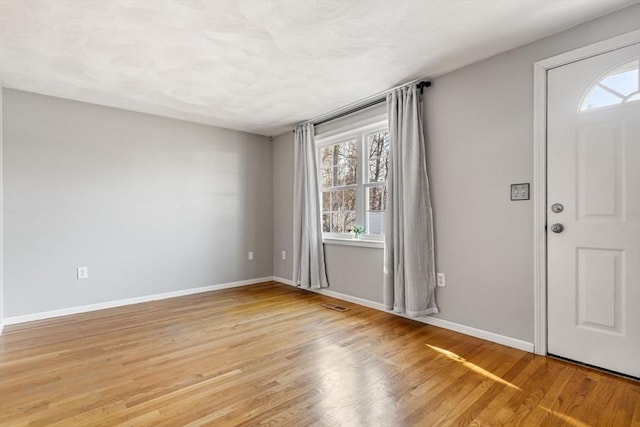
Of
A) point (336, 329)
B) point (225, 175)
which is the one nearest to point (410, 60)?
point (336, 329)

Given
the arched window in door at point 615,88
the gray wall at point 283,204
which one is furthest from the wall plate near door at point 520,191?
the gray wall at point 283,204

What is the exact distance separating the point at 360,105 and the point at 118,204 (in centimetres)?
312

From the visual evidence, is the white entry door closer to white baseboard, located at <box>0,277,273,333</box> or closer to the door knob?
the door knob

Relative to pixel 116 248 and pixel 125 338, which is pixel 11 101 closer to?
pixel 116 248

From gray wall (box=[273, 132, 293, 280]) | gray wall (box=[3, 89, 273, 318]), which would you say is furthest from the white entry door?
gray wall (box=[3, 89, 273, 318])

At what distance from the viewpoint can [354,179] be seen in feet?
12.9

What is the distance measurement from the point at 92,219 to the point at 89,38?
209 centimetres

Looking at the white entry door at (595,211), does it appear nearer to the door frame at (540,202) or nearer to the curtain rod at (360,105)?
the door frame at (540,202)

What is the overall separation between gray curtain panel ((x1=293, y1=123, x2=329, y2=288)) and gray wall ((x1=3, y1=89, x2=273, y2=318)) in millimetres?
839

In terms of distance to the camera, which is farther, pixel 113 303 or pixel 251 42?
pixel 113 303

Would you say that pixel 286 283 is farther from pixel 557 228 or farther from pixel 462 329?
pixel 557 228

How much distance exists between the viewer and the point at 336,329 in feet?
9.45

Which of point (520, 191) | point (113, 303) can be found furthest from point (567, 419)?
point (113, 303)

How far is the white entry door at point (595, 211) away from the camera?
1.96 m
